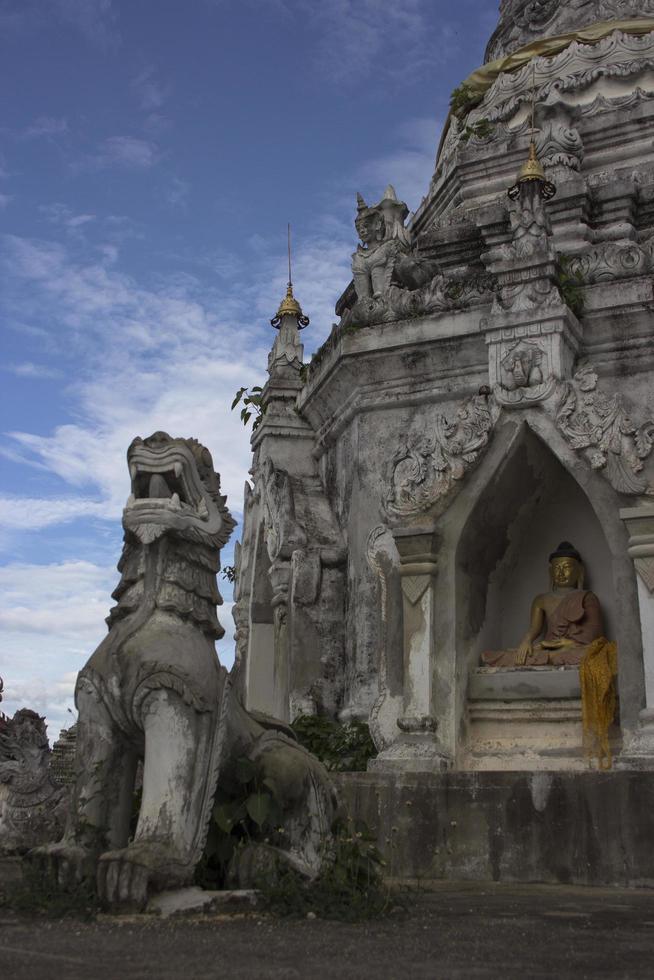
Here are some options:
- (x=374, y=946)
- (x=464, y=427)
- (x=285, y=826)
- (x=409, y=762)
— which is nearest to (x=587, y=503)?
(x=464, y=427)

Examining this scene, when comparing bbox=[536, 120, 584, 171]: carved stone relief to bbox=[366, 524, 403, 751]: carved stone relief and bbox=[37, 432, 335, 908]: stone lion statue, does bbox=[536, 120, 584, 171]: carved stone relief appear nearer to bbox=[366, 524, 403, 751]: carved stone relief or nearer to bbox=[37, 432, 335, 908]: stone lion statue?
bbox=[366, 524, 403, 751]: carved stone relief

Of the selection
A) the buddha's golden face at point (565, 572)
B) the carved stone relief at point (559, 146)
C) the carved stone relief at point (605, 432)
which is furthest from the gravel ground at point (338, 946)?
the carved stone relief at point (559, 146)

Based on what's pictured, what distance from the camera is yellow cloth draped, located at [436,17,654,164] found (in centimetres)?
1608

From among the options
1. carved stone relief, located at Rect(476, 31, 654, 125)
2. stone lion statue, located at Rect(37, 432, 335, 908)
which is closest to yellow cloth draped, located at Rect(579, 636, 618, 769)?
stone lion statue, located at Rect(37, 432, 335, 908)

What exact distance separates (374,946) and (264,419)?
9.24 metres

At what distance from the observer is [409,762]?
9508 mm

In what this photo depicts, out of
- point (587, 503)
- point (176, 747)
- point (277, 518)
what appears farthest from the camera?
point (277, 518)

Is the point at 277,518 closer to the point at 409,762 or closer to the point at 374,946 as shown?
the point at 409,762

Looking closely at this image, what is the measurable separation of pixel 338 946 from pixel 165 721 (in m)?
1.59

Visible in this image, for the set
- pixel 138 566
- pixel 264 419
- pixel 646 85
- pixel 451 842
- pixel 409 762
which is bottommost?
pixel 451 842

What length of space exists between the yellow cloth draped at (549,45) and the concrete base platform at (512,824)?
11.8 m

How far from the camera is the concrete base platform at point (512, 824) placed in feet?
27.1

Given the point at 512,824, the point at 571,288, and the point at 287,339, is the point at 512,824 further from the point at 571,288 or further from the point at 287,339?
the point at 287,339

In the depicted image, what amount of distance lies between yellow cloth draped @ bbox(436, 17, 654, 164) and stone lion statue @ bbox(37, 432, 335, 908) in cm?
1225
